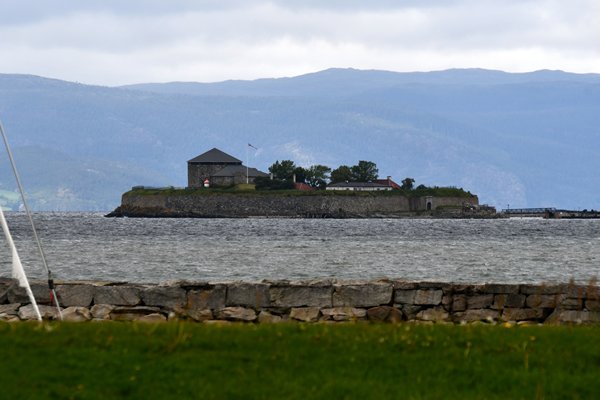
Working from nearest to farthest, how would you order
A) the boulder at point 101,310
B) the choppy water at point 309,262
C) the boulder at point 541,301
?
the boulder at point 541,301
the boulder at point 101,310
the choppy water at point 309,262

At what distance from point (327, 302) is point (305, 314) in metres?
0.64

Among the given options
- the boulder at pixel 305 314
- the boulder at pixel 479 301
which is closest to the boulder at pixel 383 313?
the boulder at pixel 305 314

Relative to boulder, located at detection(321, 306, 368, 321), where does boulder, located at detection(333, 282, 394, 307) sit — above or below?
above

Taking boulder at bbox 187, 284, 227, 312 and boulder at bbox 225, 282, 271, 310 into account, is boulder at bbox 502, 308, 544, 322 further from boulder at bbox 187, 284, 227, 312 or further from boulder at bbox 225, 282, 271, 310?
boulder at bbox 187, 284, 227, 312

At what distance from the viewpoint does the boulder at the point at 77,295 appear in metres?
22.9

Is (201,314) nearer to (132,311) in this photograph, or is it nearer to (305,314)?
(132,311)

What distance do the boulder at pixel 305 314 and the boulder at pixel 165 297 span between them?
2.17 metres

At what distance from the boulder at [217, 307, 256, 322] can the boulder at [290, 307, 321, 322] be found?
2.47 ft

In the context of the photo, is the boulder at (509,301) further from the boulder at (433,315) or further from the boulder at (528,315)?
the boulder at (433,315)

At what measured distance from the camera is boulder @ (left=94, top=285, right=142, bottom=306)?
2262 centimetres

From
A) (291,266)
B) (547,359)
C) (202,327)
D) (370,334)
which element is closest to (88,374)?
(202,327)

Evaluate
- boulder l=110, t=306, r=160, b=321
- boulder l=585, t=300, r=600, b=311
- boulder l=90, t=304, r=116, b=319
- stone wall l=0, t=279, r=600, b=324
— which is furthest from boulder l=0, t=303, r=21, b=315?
boulder l=585, t=300, r=600, b=311

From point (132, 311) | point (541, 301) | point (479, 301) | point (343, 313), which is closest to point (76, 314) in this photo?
point (132, 311)

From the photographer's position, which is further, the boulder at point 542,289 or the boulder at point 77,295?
the boulder at point 77,295
